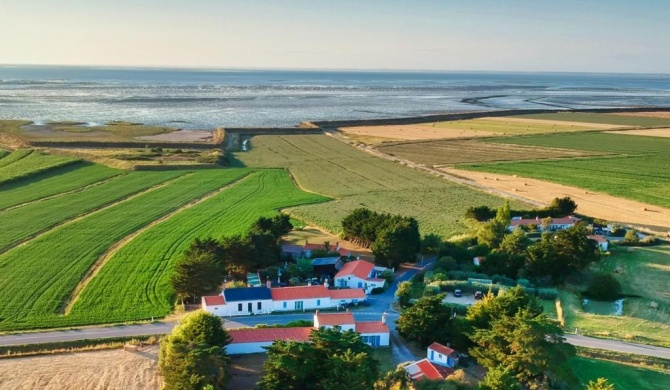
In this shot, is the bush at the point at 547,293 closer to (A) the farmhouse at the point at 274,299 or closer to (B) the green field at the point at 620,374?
(B) the green field at the point at 620,374

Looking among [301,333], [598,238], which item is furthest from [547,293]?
[301,333]

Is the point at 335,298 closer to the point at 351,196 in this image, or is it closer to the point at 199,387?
the point at 199,387

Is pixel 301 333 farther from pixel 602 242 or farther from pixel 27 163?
pixel 27 163

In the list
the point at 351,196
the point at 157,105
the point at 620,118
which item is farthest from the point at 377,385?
the point at 157,105

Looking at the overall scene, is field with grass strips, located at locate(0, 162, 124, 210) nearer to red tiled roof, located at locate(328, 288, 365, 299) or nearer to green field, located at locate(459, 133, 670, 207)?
red tiled roof, located at locate(328, 288, 365, 299)

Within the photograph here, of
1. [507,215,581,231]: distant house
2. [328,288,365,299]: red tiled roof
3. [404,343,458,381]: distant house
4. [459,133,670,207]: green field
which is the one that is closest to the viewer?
[404,343,458,381]: distant house

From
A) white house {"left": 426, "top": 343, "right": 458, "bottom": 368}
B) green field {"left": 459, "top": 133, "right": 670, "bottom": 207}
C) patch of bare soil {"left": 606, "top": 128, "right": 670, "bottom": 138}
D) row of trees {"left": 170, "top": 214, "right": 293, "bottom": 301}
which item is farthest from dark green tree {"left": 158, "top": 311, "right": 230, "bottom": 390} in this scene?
patch of bare soil {"left": 606, "top": 128, "right": 670, "bottom": 138}

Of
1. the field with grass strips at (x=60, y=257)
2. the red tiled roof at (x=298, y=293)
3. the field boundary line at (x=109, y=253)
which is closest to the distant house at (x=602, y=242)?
the red tiled roof at (x=298, y=293)
